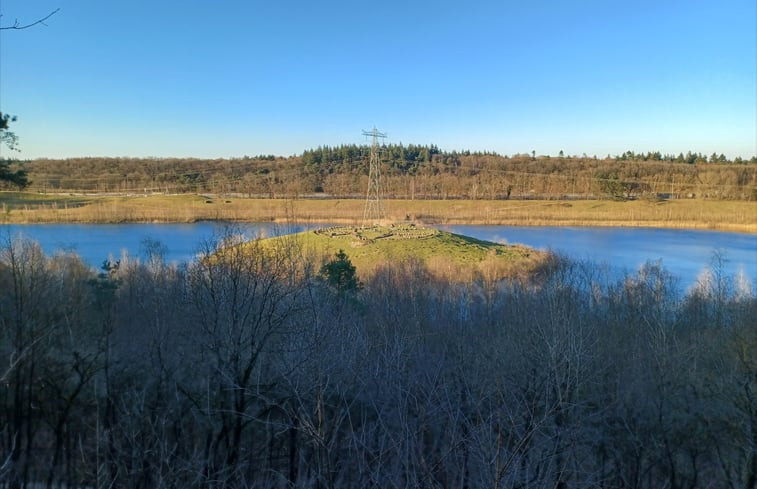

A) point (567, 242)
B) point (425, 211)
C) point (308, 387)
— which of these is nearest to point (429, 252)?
point (567, 242)

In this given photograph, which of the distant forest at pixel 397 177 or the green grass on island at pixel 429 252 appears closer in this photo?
the green grass on island at pixel 429 252

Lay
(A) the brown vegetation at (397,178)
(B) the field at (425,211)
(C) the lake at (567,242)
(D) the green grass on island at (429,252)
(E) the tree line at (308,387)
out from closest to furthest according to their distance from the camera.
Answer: (E) the tree line at (308,387) < (D) the green grass on island at (429,252) < (C) the lake at (567,242) < (B) the field at (425,211) < (A) the brown vegetation at (397,178)

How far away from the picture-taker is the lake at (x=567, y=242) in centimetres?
2442

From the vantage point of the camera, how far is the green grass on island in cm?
2044

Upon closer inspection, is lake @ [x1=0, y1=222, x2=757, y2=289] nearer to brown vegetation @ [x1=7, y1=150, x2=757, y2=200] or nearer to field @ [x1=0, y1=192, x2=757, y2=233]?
field @ [x1=0, y1=192, x2=757, y2=233]

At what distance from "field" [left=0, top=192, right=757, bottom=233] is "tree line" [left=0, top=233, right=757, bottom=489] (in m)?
31.8

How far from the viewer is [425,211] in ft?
168

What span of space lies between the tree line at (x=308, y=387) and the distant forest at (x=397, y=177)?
52.5 meters

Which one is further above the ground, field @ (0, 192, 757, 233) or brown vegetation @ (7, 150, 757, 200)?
brown vegetation @ (7, 150, 757, 200)

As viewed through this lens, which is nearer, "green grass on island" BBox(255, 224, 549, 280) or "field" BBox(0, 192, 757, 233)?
"green grass on island" BBox(255, 224, 549, 280)

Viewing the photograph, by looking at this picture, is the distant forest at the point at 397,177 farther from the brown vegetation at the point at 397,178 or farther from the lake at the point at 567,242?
the lake at the point at 567,242

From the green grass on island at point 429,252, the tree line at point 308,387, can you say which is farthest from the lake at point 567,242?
the tree line at point 308,387

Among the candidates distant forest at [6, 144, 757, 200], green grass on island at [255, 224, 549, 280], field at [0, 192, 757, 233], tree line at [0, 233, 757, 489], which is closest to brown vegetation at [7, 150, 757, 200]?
distant forest at [6, 144, 757, 200]

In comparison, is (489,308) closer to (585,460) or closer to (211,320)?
(585,460)
